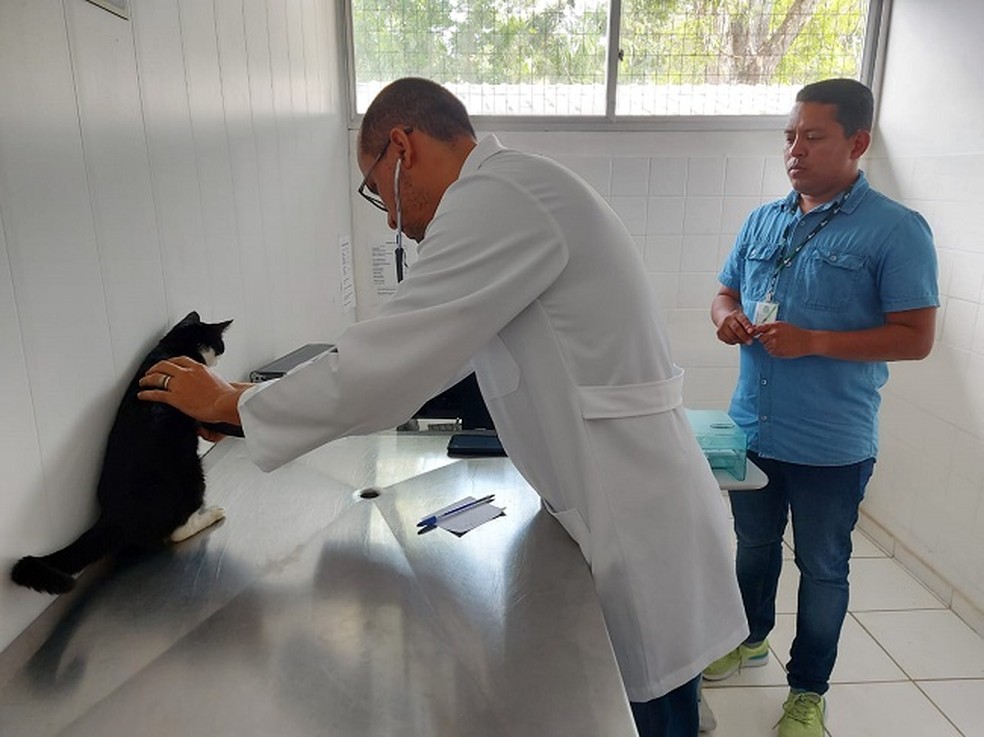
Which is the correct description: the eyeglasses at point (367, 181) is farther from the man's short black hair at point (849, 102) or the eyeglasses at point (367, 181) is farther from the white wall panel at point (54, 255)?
the man's short black hair at point (849, 102)

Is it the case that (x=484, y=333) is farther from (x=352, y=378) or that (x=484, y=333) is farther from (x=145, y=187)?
(x=145, y=187)

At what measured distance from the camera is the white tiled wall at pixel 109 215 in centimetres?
81

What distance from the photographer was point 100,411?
0.98 m

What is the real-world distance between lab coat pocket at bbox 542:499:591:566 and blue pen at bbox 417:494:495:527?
160mm

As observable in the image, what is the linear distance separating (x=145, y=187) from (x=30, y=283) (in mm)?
325

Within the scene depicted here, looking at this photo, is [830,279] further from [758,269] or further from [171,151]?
[171,151]

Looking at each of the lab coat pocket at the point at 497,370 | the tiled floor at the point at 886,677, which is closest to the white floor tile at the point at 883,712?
the tiled floor at the point at 886,677

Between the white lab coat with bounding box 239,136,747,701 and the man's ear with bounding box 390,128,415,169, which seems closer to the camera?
the white lab coat with bounding box 239,136,747,701

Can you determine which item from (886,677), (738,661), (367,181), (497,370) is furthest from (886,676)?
(367,181)

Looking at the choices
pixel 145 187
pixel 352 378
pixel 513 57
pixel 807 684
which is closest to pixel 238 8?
pixel 145 187

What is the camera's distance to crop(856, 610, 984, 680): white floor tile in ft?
6.36

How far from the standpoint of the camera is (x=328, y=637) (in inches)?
32.0

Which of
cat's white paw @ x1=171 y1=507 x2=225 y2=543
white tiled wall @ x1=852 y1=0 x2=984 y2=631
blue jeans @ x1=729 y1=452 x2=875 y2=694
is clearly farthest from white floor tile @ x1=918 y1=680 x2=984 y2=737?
cat's white paw @ x1=171 y1=507 x2=225 y2=543

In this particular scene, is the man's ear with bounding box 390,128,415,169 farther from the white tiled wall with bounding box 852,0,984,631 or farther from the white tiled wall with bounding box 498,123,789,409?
the white tiled wall with bounding box 852,0,984,631
